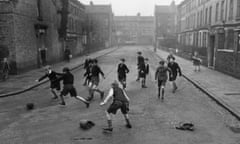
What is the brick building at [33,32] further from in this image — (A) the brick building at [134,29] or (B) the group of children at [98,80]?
(A) the brick building at [134,29]

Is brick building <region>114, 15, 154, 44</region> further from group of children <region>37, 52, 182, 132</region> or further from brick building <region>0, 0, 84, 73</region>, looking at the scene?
group of children <region>37, 52, 182, 132</region>

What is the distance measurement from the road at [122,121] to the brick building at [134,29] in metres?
97.6

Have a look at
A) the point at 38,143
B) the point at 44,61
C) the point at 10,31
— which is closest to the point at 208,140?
the point at 38,143

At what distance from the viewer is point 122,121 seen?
7703 mm

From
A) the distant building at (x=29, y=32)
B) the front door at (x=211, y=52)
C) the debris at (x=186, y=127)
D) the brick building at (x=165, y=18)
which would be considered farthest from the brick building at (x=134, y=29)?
the debris at (x=186, y=127)

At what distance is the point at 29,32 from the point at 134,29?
93.4m

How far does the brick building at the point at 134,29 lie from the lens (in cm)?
10775

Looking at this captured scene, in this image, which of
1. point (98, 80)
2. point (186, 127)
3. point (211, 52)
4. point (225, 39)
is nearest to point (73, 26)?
point (211, 52)

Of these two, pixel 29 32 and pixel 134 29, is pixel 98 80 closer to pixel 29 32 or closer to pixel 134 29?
pixel 29 32

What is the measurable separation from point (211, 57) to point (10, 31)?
59.1 ft

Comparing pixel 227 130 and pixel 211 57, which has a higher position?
pixel 211 57

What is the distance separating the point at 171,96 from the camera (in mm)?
11281

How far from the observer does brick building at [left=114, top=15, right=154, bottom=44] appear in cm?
10775

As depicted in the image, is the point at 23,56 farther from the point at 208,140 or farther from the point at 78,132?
the point at 208,140
